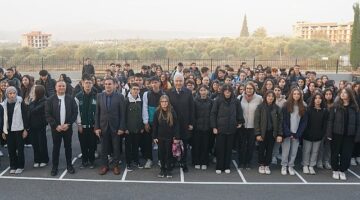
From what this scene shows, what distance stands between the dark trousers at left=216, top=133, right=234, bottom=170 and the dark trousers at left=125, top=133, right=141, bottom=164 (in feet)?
5.46

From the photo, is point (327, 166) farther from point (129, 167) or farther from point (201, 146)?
point (129, 167)

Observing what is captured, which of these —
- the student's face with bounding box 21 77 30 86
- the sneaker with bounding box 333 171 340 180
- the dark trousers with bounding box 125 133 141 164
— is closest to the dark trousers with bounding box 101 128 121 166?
the dark trousers with bounding box 125 133 141 164

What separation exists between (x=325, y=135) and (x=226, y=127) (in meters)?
1.98

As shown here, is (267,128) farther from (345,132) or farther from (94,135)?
(94,135)

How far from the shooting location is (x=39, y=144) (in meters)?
7.66

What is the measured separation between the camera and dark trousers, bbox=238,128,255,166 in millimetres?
7543

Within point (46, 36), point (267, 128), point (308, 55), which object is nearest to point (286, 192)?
point (267, 128)

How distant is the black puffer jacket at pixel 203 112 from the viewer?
24.3 feet

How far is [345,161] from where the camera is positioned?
284 inches

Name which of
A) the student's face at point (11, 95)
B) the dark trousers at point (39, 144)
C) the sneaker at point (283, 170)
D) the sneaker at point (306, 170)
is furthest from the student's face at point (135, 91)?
the sneaker at point (306, 170)

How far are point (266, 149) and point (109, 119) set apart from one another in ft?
10.4

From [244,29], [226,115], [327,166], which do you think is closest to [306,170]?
[327,166]

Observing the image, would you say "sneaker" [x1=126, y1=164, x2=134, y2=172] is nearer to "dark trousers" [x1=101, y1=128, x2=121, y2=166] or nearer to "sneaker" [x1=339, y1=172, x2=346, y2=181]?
"dark trousers" [x1=101, y1=128, x2=121, y2=166]

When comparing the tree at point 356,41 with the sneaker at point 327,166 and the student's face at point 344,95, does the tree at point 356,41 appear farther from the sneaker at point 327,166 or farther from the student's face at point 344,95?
the student's face at point 344,95
